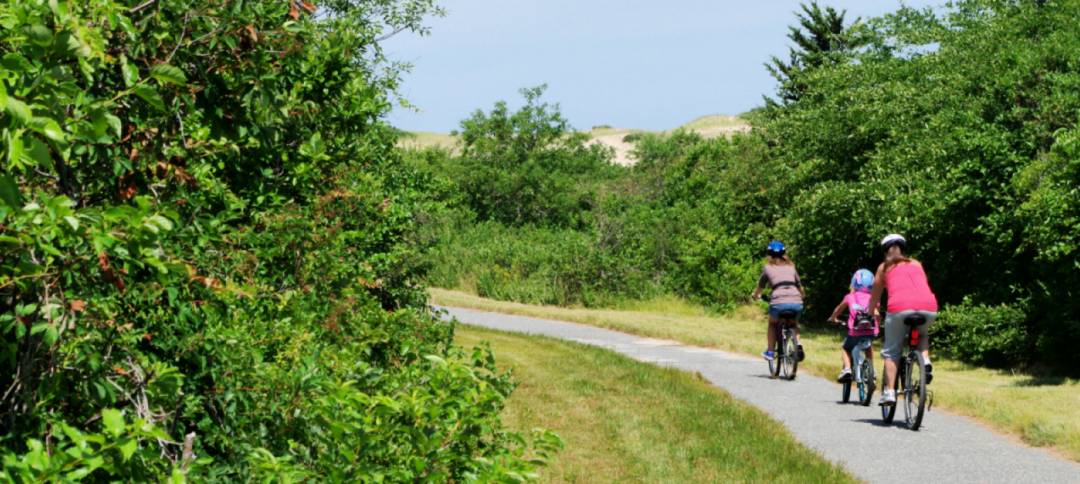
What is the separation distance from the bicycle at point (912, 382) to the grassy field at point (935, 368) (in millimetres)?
937

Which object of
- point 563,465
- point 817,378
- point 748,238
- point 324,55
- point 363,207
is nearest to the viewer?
point 324,55

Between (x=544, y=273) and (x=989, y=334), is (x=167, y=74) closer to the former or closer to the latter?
(x=989, y=334)

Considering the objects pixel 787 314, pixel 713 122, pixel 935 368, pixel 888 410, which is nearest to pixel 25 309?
pixel 888 410

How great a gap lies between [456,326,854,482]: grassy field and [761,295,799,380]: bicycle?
117 centimetres

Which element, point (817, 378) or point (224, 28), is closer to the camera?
point (224, 28)

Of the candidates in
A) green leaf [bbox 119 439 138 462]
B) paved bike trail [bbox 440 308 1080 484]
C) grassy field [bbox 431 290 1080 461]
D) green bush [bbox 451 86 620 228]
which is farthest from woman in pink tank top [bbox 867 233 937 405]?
green bush [bbox 451 86 620 228]

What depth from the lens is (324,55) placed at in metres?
7.01

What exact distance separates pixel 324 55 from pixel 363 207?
6.01 meters

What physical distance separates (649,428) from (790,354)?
4846 mm

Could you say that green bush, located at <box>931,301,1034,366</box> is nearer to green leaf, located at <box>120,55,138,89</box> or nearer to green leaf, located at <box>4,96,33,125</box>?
green leaf, located at <box>120,55,138,89</box>

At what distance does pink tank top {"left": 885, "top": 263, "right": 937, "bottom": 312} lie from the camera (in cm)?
1154

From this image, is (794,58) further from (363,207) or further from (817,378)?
(363,207)

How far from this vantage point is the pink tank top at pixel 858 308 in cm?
1341

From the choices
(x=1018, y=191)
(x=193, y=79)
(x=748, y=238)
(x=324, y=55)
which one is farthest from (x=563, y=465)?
(x=748, y=238)
